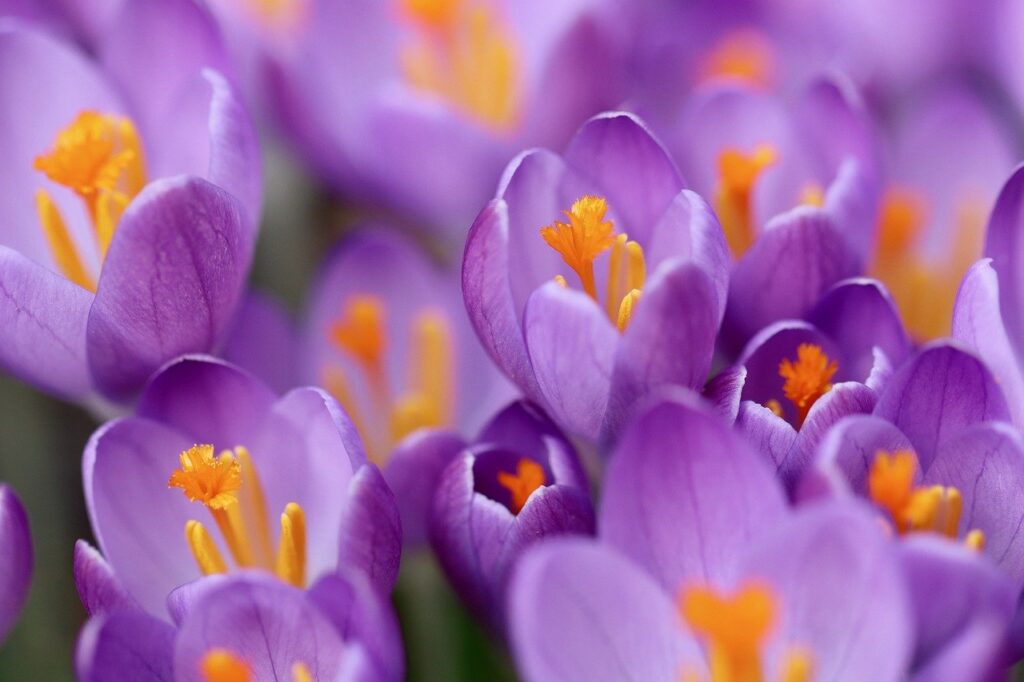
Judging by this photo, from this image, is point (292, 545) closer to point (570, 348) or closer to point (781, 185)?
point (570, 348)

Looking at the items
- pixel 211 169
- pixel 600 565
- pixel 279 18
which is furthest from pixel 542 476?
pixel 279 18

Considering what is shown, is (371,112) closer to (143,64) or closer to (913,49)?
(143,64)

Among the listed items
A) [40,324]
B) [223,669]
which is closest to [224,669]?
[223,669]

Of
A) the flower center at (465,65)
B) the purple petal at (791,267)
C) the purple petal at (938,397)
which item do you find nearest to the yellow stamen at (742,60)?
the flower center at (465,65)

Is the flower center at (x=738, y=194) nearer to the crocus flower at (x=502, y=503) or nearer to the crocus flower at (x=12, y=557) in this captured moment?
the crocus flower at (x=502, y=503)

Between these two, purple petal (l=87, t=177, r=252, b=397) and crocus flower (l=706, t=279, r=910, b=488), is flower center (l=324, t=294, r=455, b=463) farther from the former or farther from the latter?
crocus flower (l=706, t=279, r=910, b=488)
